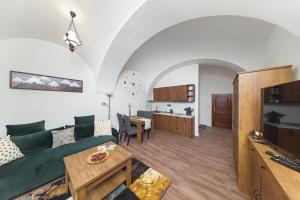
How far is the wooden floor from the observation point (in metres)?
1.76

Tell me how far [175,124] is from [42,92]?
433 cm

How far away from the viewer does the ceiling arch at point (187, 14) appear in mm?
1308

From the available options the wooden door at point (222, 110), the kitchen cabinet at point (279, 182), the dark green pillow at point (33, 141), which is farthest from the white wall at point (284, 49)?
the dark green pillow at point (33, 141)

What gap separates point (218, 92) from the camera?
227 inches

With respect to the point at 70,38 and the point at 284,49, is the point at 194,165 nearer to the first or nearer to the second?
the point at 284,49

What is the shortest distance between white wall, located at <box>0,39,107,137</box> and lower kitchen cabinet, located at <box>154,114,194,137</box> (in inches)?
115

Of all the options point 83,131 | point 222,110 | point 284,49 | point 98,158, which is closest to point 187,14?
point 284,49

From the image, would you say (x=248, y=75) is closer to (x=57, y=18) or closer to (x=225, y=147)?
(x=225, y=147)

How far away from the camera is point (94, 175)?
139 centimetres

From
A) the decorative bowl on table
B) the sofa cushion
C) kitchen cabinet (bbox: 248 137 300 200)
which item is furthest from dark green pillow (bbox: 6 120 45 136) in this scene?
kitchen cabinet (bbox: 248 137 300 200)

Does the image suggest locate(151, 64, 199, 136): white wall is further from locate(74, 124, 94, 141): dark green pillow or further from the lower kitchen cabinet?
locate(74, 124, 94, 141): dark green pillow

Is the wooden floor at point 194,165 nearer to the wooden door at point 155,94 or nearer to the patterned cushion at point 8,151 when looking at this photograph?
the patterned cushion at point 8,151

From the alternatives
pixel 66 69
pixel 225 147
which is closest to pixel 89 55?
pixel 66 69

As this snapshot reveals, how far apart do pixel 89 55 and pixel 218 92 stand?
5832mm
